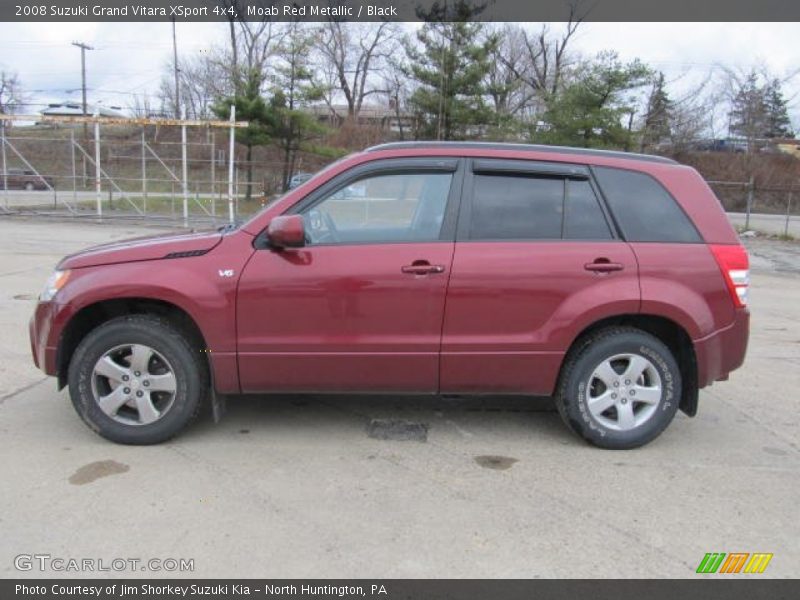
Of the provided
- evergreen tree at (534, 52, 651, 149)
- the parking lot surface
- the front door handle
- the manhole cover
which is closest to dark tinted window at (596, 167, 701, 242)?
the front door handle

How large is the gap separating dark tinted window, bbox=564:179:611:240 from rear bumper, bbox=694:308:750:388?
901 millimetres

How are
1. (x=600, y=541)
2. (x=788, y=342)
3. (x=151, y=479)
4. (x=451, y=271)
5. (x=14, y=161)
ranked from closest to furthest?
1. (x=600, y=541)
2. (x=151, y=479)
3. (x=451, y=271)
4. (x=788, y=342)
5. (x=14, y=161)

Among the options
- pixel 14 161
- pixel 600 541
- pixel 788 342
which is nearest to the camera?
pixel 600 541

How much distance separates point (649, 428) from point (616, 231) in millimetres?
1254

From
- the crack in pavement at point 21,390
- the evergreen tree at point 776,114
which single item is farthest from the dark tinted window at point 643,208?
the evergreen tree at point 776,114

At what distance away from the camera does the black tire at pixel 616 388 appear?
13.4 ft

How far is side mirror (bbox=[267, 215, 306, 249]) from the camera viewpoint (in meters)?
3.78

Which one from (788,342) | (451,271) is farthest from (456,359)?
(788,342)

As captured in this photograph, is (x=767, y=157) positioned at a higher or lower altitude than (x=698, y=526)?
higher

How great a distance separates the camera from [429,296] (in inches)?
155

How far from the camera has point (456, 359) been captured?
13.2ft

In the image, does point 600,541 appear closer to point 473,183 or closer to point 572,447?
point 572,447

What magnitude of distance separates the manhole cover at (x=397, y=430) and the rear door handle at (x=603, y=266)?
4.93ft
